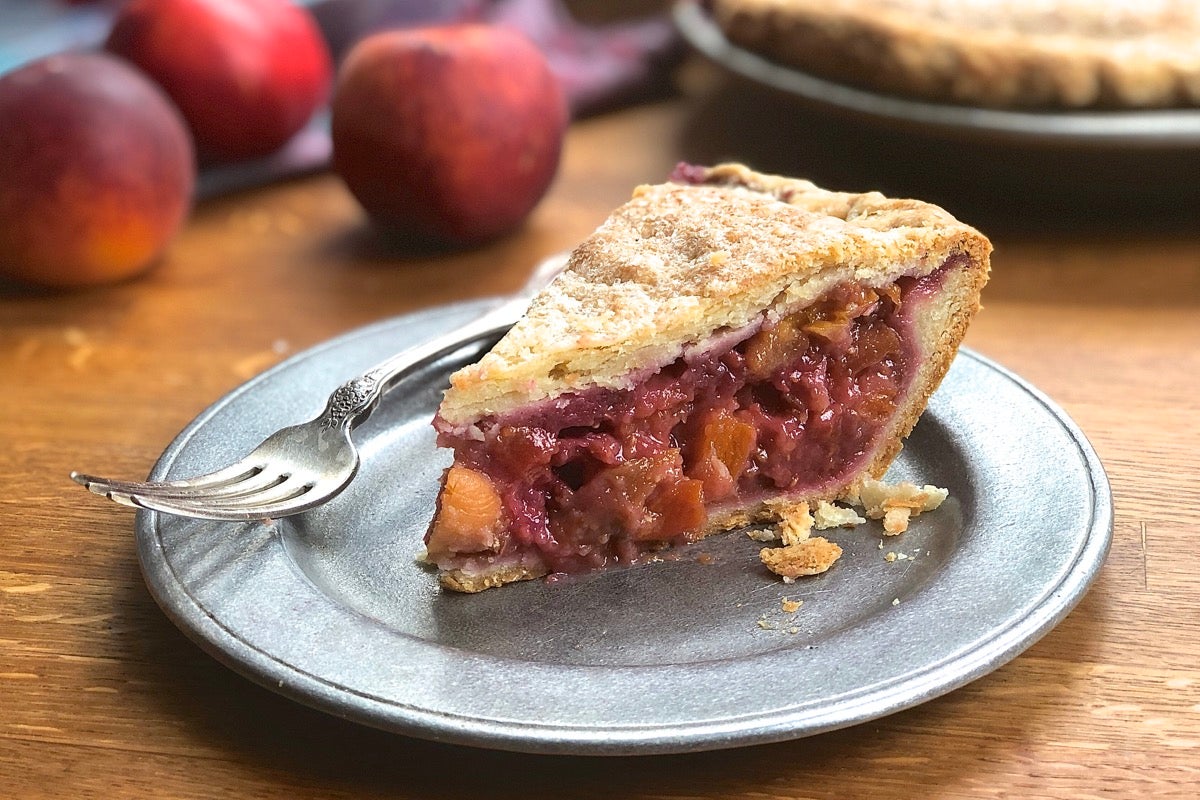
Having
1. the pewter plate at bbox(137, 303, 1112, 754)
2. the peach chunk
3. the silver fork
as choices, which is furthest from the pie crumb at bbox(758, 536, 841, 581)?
the silver fork

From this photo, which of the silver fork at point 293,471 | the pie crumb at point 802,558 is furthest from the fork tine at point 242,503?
the pie crumb at point 802,558

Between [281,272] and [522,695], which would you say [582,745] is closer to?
Result: [522,695]

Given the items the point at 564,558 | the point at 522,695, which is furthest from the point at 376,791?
the point at 564,558

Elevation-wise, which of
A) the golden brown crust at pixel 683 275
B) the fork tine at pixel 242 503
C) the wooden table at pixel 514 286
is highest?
the golden brown crust at pixel 683 275

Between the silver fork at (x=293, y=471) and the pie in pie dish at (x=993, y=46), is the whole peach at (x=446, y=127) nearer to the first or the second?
the pie in pie dish at (x=993, y=46)

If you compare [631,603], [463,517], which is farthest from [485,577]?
[631,603]

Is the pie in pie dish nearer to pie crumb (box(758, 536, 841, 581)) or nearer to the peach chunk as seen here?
pie crumb (box(758, 536, 841, 581))
